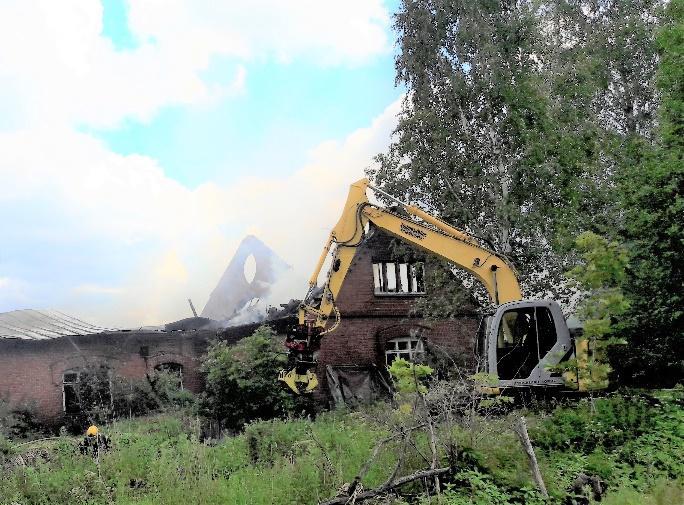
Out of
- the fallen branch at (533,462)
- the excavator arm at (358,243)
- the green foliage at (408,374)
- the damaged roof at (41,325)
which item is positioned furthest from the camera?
the damaged roof at (41,325)

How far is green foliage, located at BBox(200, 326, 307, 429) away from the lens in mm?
16641

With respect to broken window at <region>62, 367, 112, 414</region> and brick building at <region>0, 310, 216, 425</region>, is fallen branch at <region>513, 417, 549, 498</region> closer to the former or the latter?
broken window at <region>62, 367, 112, 414</region>

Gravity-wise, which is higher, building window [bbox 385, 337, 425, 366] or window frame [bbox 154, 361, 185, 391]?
building window [bbox 385, 337, 425, 366]

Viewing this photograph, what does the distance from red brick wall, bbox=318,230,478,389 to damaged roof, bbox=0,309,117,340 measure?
26.5ft

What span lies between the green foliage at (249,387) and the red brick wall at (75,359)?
16.4 feet

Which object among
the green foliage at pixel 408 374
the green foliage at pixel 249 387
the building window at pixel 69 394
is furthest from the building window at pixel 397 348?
the green foliage at pixel 408 374

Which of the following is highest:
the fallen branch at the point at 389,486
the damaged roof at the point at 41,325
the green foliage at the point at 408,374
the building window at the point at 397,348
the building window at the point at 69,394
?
the damaged roof at the point at 41,325

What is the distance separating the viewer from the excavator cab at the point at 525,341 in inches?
433

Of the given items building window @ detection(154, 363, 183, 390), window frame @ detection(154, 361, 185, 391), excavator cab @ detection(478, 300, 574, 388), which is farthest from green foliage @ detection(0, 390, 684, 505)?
window frame @ detection(154, 361, 185, 391)

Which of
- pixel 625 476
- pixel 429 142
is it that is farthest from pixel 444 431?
pixel 429 142

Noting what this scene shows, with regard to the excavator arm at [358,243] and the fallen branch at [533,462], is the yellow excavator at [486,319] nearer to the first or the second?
the excavator arm at [358,243]

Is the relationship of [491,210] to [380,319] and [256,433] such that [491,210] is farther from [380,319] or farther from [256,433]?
[256,433]

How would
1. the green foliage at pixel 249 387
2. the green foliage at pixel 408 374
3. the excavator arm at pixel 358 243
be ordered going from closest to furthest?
the green foliage at pixel 408 374 → the excavator arm at pixel 358 243 → the green foliage at pixel 249 387

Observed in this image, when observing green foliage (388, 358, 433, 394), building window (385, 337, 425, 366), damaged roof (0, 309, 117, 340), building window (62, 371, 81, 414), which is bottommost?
building window (62, 371, 81, 414)
